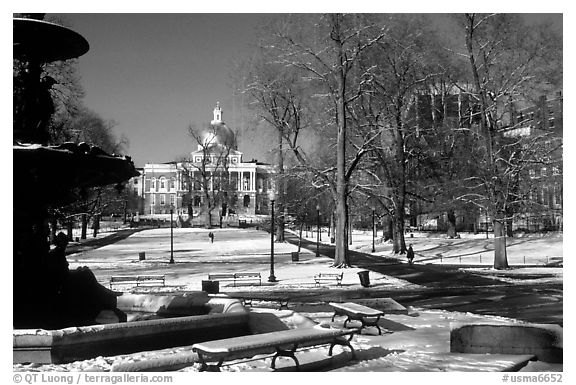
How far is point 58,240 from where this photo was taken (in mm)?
9977

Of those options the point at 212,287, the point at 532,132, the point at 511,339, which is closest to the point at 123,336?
the point at 511,339

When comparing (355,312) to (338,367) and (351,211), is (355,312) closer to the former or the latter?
(338,367)

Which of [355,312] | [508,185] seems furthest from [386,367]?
[508,185]

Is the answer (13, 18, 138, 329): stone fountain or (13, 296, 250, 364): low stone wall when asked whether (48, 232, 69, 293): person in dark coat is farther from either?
(13, 296, 250, 364): low stone wall

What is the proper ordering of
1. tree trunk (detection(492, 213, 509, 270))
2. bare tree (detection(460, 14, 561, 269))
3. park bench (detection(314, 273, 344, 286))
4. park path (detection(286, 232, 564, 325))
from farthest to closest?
1. tree trunk (detection(492, 213, 509, 270))
2. bare tree (detection(460, 14, 561, 269))
3. park bench (detection(314, 273, 344, 286))
4. park path (detection(286, 232, 564, 325))

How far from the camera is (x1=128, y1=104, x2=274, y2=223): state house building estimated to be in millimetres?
63375

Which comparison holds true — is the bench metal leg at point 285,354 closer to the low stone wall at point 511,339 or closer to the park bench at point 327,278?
the low stone wall at point 511,339

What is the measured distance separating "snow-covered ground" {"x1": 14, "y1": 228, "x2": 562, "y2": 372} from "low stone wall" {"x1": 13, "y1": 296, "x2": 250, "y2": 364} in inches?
7.2

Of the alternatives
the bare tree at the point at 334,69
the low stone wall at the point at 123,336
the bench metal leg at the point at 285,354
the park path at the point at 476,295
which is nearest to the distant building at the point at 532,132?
the park path at the point at 476,295

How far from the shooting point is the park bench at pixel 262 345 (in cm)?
735

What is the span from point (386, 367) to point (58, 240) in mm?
5508

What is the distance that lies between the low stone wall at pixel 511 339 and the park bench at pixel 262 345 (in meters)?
1.65

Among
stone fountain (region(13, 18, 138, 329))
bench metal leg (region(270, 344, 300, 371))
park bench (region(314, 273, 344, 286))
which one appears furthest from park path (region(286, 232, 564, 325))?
stone fountain (region(13, 18, 138, 329))
